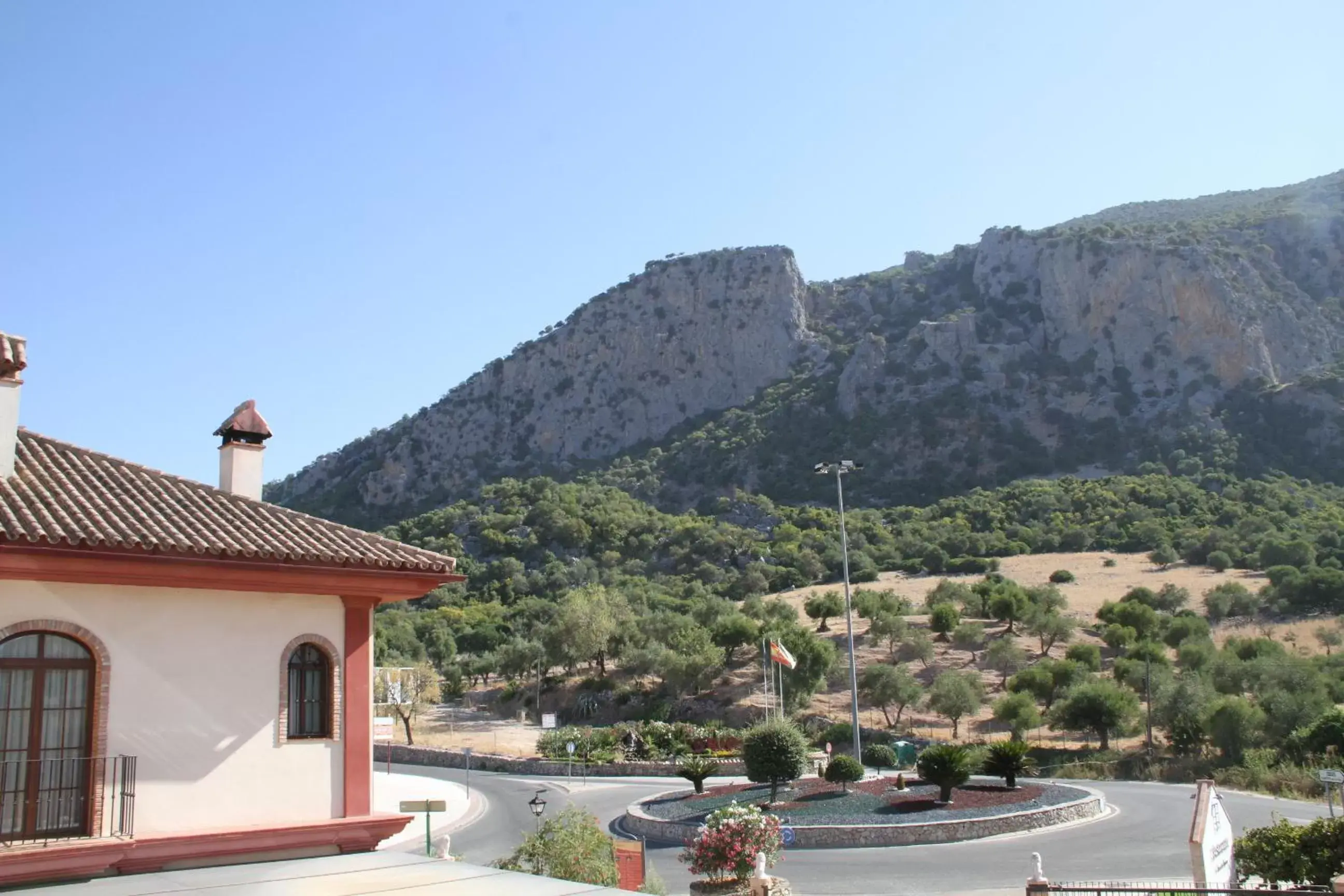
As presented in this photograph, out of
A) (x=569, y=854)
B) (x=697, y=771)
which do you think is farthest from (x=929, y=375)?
(x=569, y=854)

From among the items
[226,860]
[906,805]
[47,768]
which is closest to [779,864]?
[906,805]

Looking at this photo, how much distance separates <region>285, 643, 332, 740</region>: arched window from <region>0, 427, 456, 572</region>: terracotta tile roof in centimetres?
107

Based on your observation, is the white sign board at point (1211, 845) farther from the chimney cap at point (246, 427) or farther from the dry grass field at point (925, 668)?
the dry grass field at point (925, 668)

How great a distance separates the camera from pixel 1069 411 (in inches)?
4532

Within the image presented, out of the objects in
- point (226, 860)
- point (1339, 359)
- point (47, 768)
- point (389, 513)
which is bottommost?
point (226, 860)

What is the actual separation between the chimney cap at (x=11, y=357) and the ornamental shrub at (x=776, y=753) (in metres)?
20.1

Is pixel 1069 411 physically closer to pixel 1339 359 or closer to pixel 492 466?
pixel 1339 359

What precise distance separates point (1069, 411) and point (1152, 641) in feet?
208

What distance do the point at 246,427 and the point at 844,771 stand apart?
65.4 ft

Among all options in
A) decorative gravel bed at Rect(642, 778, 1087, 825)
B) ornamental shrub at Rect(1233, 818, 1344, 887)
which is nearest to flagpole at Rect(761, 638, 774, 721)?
decorative gravel bed at Rect(642, 778, 1087, 825)

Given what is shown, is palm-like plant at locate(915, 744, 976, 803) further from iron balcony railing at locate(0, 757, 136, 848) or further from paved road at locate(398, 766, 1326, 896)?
iron balcony railing at locate(0, 757, 136, 848)

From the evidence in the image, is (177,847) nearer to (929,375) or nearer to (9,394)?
(9,394)

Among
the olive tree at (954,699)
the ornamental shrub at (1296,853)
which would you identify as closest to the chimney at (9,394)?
the ornamental shrub at (1296,853)

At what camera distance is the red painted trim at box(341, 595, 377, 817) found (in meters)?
11.4
